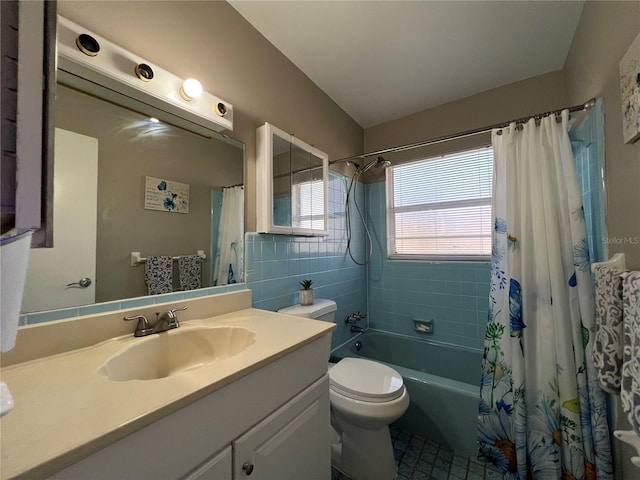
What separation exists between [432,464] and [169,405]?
1583 millimetres

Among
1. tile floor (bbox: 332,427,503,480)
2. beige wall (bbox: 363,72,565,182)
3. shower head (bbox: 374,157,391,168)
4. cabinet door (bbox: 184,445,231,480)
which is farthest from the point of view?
shower head (bbox: 374,157,391,168)

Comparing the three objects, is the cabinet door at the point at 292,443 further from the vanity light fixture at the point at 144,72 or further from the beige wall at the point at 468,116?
the beige wall at the point at 468,116

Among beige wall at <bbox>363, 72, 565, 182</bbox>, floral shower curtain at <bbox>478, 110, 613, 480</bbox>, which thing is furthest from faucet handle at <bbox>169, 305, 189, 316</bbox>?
beige wall at <bbox>363, 72, 565, 182</bbox>

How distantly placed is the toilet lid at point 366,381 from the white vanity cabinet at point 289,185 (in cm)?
87

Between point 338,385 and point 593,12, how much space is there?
2.19 meters

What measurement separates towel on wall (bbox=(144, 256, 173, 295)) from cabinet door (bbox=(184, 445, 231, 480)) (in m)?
0.66

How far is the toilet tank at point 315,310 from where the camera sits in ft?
4.85

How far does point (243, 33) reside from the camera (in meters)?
1.42

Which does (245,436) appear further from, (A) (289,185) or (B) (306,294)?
(A) (289,185)

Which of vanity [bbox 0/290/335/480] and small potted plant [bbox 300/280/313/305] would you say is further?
small potted plant [bbox 300/280/313/305]

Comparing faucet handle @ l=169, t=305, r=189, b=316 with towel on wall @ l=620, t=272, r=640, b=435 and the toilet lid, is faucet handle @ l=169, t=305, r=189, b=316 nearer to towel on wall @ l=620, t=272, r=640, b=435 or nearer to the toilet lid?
the toilet lid

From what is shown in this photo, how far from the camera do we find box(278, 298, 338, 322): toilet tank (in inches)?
58.2

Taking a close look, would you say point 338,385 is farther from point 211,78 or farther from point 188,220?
point 211,78

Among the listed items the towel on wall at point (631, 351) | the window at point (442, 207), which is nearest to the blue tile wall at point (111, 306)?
the towel on wall at point (631, 351)
